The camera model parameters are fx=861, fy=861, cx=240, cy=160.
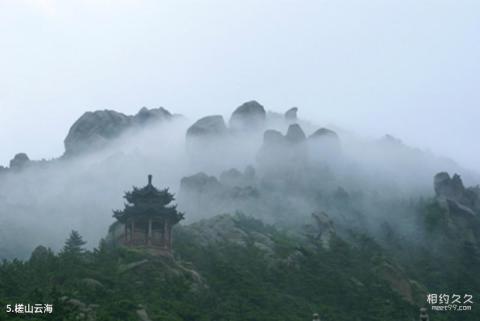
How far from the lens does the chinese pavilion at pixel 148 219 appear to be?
67.7m

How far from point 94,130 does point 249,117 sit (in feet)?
77.2

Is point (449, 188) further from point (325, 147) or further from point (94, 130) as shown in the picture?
point (94, 130)

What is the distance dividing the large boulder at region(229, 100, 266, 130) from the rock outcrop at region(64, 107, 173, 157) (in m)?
16.0

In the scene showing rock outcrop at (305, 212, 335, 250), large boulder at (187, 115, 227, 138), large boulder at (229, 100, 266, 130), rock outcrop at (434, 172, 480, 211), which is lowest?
rock outcrop at (305, 212, 335, 250)

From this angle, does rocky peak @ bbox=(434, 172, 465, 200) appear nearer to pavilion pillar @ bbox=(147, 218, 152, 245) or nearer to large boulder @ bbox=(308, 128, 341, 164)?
large boulder @ bbox=(308, 128, 341, 164)

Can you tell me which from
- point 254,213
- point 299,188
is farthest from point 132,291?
point 299,188

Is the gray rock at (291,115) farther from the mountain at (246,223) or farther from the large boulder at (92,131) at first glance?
the large boulder at (92,131)

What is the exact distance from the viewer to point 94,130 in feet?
409

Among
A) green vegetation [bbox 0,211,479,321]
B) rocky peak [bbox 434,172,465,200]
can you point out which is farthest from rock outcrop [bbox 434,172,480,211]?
green vegetation [bbox 0,211,479,321]

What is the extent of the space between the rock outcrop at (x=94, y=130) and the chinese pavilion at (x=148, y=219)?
53.1 metres

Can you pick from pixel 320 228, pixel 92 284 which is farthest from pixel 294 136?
pixel 92 284

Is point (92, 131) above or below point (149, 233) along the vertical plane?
above

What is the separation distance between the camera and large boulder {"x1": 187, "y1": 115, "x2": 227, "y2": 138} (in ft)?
402

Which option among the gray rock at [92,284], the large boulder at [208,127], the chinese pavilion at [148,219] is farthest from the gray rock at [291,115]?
the gray rock at [92,284]
